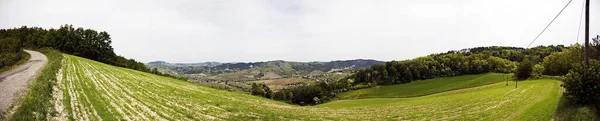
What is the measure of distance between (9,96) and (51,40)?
8251cm

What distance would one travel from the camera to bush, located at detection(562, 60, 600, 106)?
79.0 feet

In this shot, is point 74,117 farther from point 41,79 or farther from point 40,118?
point 41,79

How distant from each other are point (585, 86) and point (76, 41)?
10794cm

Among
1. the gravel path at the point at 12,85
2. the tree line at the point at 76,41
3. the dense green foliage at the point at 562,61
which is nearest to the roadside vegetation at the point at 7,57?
the gravel path at the point at 12,85

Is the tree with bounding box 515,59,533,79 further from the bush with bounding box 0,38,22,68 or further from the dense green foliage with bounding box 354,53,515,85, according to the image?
the bush with bounding box 0,38,22,68

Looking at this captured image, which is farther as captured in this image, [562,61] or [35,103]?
[562,61]

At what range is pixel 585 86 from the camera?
81.5ft

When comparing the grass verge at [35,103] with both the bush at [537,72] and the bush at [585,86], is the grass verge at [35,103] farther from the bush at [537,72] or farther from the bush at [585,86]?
the bush at [537,72]

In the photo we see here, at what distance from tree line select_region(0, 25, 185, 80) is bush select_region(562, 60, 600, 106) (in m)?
97.5

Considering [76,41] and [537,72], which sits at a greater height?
[76,41]

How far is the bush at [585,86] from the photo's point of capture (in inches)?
948

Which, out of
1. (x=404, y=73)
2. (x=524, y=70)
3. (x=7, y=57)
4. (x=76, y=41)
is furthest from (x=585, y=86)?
(x=404, y=73)

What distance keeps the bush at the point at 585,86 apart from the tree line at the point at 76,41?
97494 millimetres

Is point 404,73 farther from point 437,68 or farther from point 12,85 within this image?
point 12,85
